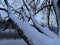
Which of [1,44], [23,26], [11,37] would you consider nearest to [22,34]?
[23,26]

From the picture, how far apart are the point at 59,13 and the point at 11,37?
25.8m

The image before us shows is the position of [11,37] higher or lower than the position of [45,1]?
lower

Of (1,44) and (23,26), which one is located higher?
(23,26)

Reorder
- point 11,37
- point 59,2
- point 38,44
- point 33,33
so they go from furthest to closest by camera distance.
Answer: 1. point 11,37
2. point 33,33
3. point 38,44
4. point 59,2

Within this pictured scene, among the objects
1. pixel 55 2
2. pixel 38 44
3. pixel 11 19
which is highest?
pixel 55 2

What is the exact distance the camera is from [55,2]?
194cm

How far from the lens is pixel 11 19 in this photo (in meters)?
2.39

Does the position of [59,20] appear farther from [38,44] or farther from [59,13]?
[38,44]

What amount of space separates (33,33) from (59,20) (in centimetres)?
33

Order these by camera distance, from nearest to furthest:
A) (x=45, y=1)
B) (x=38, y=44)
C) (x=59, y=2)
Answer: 1. (x=59, y=2)
2. (x=38, y=44)
3. (x=45, y=1)

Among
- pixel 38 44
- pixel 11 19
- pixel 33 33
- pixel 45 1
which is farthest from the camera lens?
pixel 45 1

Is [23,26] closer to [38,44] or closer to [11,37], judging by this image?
[38,44]

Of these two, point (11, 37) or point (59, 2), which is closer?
point (59, 2)

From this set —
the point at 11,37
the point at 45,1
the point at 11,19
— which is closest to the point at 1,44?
the point at 11,37
